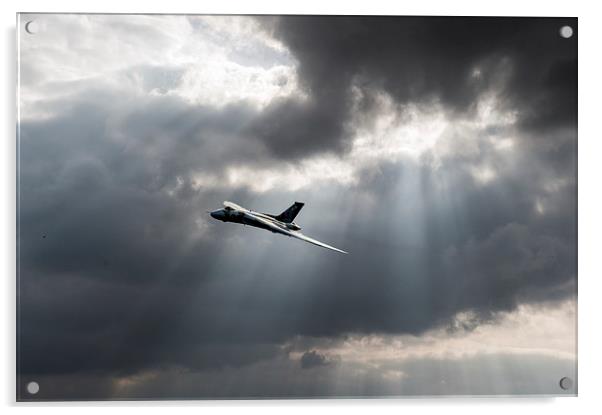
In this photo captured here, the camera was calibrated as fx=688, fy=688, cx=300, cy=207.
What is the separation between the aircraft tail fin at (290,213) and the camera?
1678 cm

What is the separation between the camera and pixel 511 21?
16000 millimetres

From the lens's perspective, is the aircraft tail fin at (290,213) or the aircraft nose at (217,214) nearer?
the aircraft tail fin at (290,213)

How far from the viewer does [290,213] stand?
1792 centimetres

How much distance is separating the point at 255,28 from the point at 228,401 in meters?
8.38

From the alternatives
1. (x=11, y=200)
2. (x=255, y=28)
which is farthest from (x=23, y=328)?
(x=255, y=28)

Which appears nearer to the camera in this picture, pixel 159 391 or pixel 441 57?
pixel 159 391

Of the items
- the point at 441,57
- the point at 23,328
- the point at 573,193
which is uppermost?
the point at 441,57

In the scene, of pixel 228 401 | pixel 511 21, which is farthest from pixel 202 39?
pixel 228 401

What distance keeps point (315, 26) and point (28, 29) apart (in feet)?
21.2

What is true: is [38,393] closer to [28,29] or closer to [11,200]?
[11,200]

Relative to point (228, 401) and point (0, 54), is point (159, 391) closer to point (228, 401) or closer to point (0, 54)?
point (228, 401)

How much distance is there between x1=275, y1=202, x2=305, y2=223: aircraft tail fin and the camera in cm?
1678

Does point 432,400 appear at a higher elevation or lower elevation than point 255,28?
lower

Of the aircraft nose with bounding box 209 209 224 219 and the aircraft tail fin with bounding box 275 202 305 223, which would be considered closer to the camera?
the aircraft tail fin with bounding box 275 202 305 223
